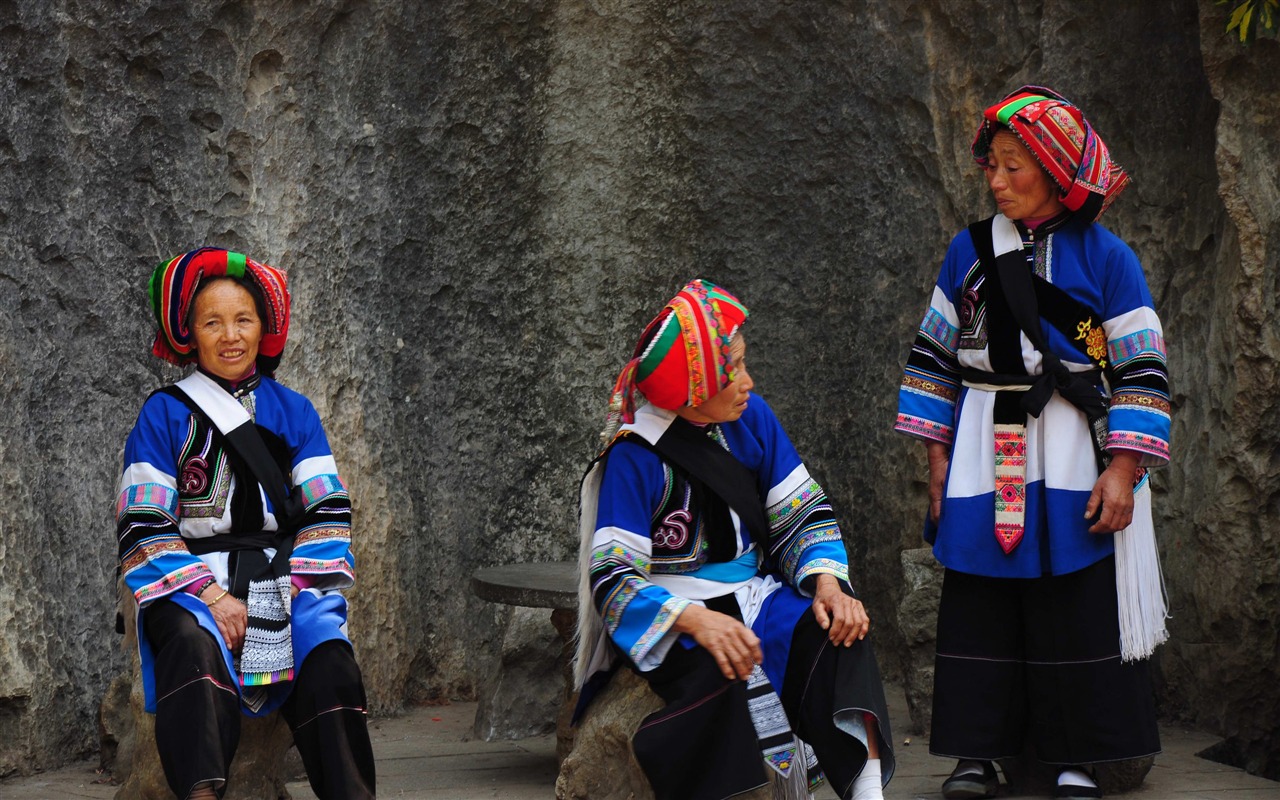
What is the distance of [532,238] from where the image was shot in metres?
5.98

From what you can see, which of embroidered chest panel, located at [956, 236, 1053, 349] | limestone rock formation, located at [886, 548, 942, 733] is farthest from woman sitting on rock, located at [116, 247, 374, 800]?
limestone rock formation, located at [886, 548, 942, 733]

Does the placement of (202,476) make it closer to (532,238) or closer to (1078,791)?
(532,238)

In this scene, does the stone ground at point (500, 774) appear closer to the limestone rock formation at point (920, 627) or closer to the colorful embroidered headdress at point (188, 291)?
the limestone rock formation at point (920, 627)

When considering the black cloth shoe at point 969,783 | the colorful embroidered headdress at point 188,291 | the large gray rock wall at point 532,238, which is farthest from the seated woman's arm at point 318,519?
the black cloth shoe at point 969,783

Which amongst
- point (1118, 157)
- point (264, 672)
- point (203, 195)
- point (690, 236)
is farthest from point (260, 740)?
point (1118, 157)

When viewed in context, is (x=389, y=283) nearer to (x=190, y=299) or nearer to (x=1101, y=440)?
(x=190, y=299)

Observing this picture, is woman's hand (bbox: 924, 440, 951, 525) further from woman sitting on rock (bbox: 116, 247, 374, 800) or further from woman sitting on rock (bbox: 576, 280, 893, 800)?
woman sitting on rock (bbox: 116, 247, 374, 800)

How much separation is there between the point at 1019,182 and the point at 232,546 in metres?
2.30

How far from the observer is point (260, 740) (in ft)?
13.0

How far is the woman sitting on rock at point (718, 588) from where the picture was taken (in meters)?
3.33

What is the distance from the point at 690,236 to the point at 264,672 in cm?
294

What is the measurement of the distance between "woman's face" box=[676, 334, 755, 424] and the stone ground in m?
1.39

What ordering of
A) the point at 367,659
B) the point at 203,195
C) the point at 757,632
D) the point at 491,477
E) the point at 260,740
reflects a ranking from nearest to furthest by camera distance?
the point at 757,632
the point at 260,740
the point at 203,195
the point at 367,659
the point at 491,477

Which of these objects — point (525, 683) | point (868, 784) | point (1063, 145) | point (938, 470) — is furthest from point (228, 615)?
point (1063, 145)
